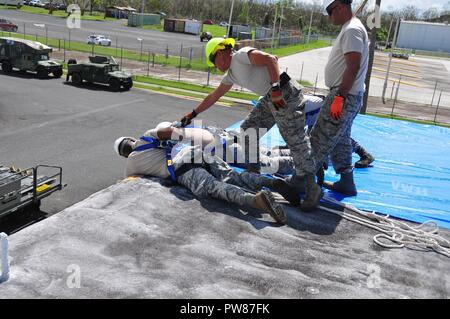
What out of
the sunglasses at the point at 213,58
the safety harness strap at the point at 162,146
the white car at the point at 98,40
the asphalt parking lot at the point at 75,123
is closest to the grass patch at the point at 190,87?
the asphalt parking lot at the point at 75,123

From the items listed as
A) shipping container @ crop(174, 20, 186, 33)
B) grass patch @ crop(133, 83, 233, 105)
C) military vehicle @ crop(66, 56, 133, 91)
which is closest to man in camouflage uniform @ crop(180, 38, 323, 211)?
grass patch @ crop(133, 83, 233, 105)

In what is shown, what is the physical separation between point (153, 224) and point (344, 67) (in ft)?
7.99

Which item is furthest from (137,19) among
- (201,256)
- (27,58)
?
(201,256)

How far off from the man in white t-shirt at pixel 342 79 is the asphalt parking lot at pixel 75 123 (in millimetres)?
3994

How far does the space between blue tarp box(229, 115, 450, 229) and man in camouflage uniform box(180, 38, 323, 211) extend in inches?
28.9

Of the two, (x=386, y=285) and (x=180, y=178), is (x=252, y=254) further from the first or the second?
(x=180, y=178)

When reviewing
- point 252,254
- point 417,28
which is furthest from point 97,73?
point 417,28

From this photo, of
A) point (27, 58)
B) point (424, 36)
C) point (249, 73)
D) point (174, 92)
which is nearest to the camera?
point (249, 73)

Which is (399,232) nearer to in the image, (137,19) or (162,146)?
(162,146)

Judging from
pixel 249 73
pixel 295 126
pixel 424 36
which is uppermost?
pixel 424 36

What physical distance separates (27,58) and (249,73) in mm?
17727

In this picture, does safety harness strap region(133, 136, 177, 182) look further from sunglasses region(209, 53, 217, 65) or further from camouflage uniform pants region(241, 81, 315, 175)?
camouflage uniform pants region(241, 81, 315, 175)

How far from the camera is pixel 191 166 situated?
489cm

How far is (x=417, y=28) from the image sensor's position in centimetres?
7381
